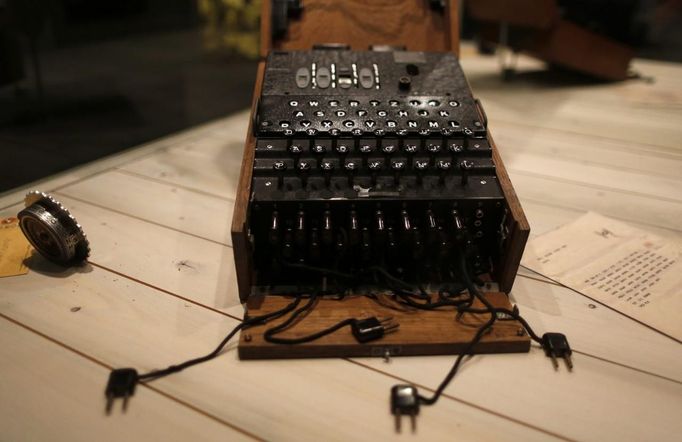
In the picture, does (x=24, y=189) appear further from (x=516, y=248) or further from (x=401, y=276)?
(x=516, y=248)

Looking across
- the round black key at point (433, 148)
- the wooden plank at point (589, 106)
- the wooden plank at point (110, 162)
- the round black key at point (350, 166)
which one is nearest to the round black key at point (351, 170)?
the round black key at point (350, 166)

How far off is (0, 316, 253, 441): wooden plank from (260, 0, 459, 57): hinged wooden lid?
80 cm

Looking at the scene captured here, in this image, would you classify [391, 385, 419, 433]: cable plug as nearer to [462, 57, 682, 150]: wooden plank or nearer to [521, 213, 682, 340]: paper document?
[521, 213, 682, 340]: paper document

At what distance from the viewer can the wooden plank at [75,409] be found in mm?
595

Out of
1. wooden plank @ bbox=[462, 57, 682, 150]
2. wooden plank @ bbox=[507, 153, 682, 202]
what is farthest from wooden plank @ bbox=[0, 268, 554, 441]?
wooden plank @ bbox=[462, 57, 682, 150]

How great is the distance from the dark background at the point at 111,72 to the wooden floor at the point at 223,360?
186 millimetres

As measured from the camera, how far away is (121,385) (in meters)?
0.64

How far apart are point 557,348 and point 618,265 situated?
0.29 m

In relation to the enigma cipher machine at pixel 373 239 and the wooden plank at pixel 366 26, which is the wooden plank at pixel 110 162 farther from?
the enigma cipher machine at pixel 373 239

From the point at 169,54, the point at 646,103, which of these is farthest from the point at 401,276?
the point at 646,103

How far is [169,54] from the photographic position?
1747 mm

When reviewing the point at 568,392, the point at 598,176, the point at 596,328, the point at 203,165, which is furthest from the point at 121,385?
the point at 598,176

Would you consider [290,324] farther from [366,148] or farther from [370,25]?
[370,25]

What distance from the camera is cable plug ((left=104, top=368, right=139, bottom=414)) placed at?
2.10ft
